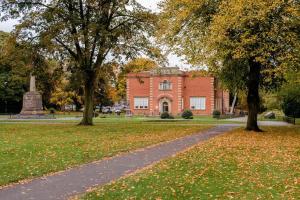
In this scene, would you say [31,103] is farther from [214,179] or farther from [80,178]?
[214,179]

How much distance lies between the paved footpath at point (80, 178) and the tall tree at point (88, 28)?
17559 mm

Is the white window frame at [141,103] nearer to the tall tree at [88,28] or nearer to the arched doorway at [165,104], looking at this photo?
the arched doorway at [165,104]

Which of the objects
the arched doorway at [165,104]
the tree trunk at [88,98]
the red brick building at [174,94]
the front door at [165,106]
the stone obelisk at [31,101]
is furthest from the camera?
the front door at [165,106]

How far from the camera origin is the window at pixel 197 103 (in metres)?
78.2

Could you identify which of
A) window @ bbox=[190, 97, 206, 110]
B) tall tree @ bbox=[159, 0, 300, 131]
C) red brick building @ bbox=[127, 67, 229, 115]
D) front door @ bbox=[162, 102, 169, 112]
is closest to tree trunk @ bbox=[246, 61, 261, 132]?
tall tree @ bbox=[159, 0, 300, 131]

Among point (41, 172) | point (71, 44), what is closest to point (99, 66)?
point (71, 44)

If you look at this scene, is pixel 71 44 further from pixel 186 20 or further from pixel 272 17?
pixel 272 17

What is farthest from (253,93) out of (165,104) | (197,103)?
(165,104)

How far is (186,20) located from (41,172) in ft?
66.3

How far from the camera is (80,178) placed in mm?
11914

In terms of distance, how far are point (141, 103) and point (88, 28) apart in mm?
47682

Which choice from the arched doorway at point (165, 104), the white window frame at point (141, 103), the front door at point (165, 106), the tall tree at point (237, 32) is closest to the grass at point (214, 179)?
the tall tree at point (237, 32)

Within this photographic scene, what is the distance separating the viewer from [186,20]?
30.9 metres

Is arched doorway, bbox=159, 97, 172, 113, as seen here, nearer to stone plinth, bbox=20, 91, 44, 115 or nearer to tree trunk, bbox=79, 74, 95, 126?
stone plinth, bbox=20, 91, 44, 115
